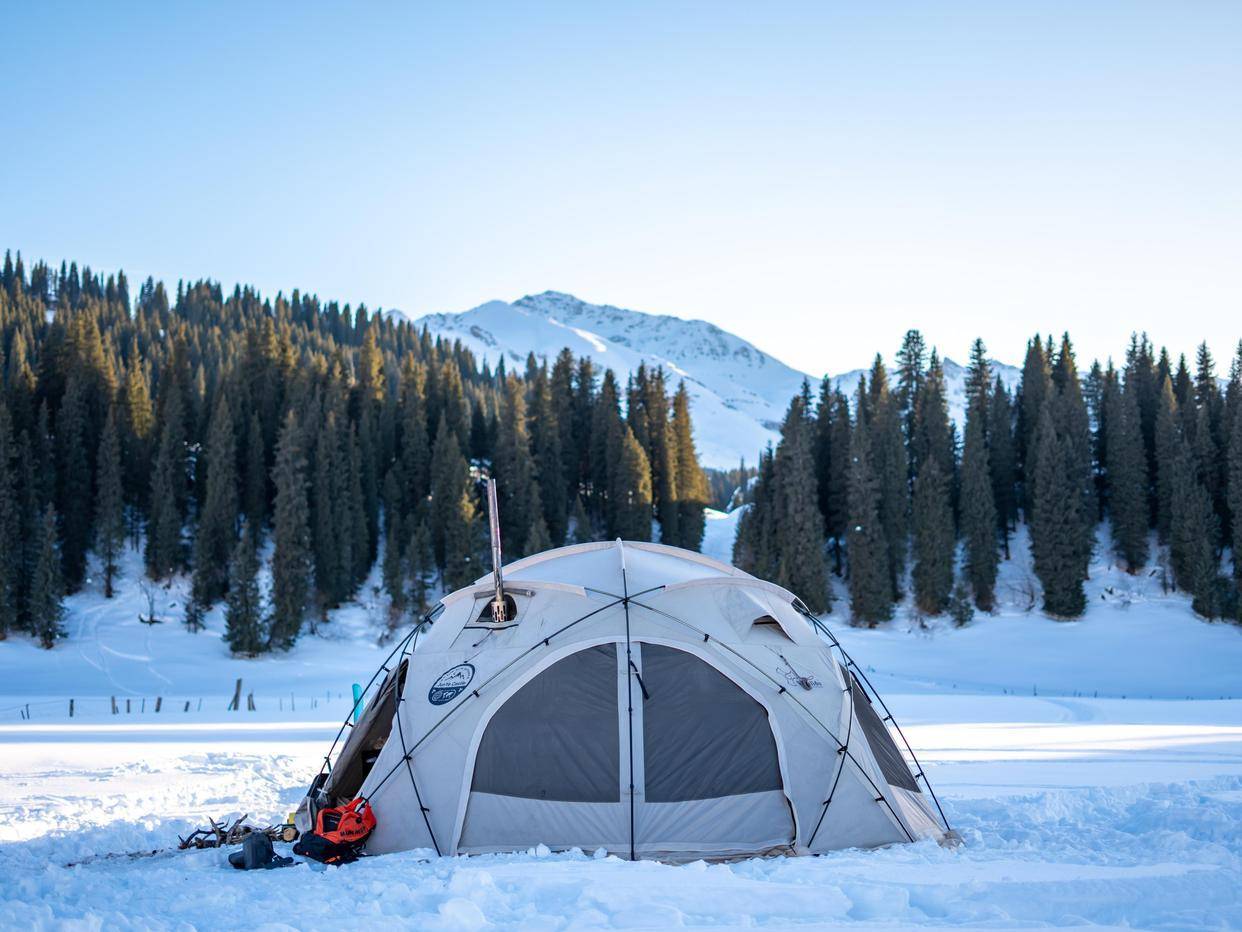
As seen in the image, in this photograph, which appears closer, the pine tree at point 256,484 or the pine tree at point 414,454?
the pine tree at point 256,484

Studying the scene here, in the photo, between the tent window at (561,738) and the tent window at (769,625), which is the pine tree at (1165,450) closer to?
the tent window at (769,625)

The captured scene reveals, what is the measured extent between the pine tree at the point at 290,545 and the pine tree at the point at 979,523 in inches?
1680

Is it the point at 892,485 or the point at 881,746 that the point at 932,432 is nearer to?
the point at 892,485

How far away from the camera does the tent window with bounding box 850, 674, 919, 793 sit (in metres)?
→ 10.2

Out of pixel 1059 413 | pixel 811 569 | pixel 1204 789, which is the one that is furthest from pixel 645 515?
pixel 1204 789

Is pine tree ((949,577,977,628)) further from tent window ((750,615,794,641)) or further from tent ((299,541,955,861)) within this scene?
tent window ((750,615,794,641))

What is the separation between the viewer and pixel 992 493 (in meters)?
65.0

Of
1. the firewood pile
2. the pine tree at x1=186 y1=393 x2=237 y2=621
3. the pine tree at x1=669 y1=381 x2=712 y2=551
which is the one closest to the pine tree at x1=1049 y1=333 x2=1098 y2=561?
the pine tree at x1=669 y1=381 x2=712 y2=551

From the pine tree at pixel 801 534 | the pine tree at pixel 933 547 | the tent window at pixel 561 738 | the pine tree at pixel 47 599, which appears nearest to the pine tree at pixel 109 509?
the pine tree at pixel 47 599

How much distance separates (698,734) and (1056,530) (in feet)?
182

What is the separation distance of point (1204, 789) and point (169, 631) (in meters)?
56.1

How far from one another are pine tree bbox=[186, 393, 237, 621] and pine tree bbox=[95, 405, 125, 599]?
501 cm

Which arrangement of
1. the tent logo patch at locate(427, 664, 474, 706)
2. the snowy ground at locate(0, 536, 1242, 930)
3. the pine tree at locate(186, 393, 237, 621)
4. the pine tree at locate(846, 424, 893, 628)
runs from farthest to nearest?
the pine tree at locate(846, 424, 893, 628), the pine tree at locate(186, 393, 237, 621), the tent logo patch at locate(427, 664, 474, 706), the snowy ground at locate(0, 536, 1242, 930)

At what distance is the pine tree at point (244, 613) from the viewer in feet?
170
